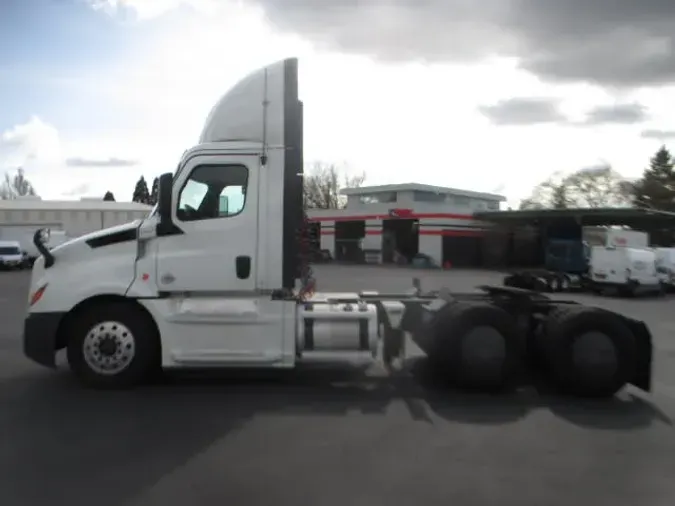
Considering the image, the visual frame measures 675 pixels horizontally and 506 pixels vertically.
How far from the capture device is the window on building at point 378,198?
213 ft

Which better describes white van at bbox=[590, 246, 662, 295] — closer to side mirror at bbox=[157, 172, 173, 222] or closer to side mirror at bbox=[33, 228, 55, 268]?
side mirror at bbox=[157, 172, 173, 222]

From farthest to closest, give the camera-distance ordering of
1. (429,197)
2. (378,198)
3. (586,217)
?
(429,197), (378,198), (586,217)

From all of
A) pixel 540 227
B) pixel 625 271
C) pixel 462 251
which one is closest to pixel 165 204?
pixel 625 271

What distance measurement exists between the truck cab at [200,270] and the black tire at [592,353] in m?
3.15

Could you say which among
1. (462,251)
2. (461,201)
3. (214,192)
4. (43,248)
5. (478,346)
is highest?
(461,201)

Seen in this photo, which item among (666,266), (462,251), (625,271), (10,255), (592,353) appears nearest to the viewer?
(592,353)

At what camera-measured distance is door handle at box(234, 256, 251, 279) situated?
762cm

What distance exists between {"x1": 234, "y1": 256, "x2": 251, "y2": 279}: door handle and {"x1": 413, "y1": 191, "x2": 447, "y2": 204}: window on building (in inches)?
2263

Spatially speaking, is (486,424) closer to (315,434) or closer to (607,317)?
(315,434)

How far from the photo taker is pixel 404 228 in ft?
190

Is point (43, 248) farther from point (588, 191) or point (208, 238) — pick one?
point (588, 191)

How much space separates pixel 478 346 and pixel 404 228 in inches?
1996

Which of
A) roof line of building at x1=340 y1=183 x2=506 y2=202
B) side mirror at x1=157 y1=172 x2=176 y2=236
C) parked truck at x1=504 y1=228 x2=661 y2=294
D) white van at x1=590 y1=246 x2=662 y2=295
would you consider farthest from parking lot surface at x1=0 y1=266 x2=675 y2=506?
roof line of building at x1=340 y1=183 x2=506 y2=202

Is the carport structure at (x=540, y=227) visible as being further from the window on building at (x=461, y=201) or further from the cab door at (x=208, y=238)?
the cab door at (x=208, y=238)
